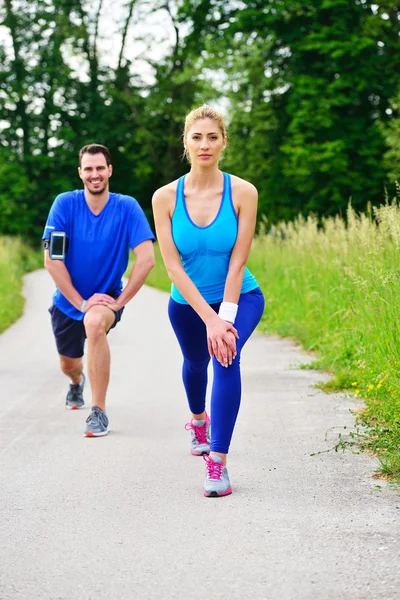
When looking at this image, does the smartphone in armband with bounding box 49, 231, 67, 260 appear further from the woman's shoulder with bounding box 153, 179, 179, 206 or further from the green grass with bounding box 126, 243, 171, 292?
the green grass with bounding box 126, 243, 171, 292

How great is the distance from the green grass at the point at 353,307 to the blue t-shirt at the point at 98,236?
1.82m

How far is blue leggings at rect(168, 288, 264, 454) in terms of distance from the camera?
5.30m

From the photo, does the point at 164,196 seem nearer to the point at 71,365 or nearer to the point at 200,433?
the point at 200,433

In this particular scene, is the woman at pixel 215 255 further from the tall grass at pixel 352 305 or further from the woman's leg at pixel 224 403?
the tall grass at pixel 352 305

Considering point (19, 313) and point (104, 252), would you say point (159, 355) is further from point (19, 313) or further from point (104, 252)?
point (19, 313)

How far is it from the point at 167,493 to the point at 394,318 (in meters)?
2.82

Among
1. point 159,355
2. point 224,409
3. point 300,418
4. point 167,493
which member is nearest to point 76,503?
point 167,493

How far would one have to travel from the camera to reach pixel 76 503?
16.7ft

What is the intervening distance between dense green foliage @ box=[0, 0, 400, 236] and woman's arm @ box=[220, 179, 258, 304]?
92.5ft

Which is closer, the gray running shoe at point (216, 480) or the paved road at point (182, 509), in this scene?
the paved road at point (182, 509)

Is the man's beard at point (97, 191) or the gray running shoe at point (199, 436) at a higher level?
the man's beard at point (97, 191)

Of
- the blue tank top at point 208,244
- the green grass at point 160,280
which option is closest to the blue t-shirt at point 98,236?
the blue tank top at point 208,244

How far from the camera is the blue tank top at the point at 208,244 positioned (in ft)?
17.8

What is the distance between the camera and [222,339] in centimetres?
525
